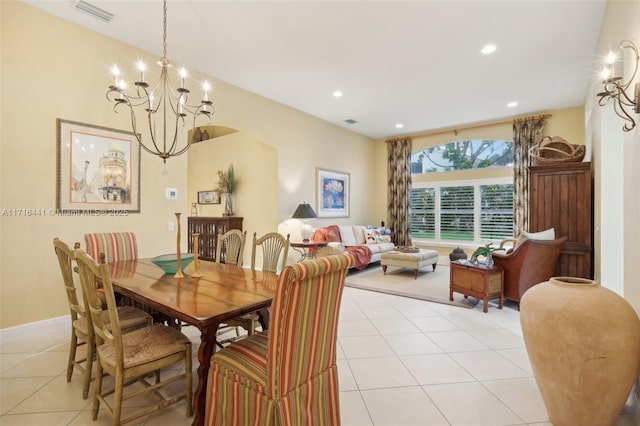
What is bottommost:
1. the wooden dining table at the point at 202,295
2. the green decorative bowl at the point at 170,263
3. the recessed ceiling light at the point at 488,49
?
the wooden dining table at the point at 202,295

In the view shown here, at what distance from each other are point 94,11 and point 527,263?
5526 millimetres

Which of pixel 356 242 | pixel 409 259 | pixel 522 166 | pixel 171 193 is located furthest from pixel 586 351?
pixel 522 166

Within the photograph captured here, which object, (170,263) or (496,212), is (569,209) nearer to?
(496,212)

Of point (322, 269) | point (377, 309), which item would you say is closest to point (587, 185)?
point (377, 309)

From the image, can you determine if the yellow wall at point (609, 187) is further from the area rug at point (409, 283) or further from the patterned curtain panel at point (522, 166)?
the patterned curtain panel at point (522, 166)

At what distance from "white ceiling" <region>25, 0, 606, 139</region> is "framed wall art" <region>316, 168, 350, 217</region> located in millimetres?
1774

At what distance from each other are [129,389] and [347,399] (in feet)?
5.04

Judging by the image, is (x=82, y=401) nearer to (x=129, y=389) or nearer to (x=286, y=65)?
(x=129, y=389)

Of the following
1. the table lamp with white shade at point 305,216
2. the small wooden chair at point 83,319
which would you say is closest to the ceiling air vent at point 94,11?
the small wooden chair at point 83,319

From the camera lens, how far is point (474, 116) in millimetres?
6520

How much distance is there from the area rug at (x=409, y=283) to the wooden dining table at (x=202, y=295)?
2.85 m

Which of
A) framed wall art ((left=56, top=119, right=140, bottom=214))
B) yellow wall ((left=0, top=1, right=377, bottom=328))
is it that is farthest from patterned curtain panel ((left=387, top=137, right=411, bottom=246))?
framed wall art ((left=56, top=119, right=140, bottom=214))

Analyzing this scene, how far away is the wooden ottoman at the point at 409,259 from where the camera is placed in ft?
18.1

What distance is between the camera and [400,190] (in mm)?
8211
